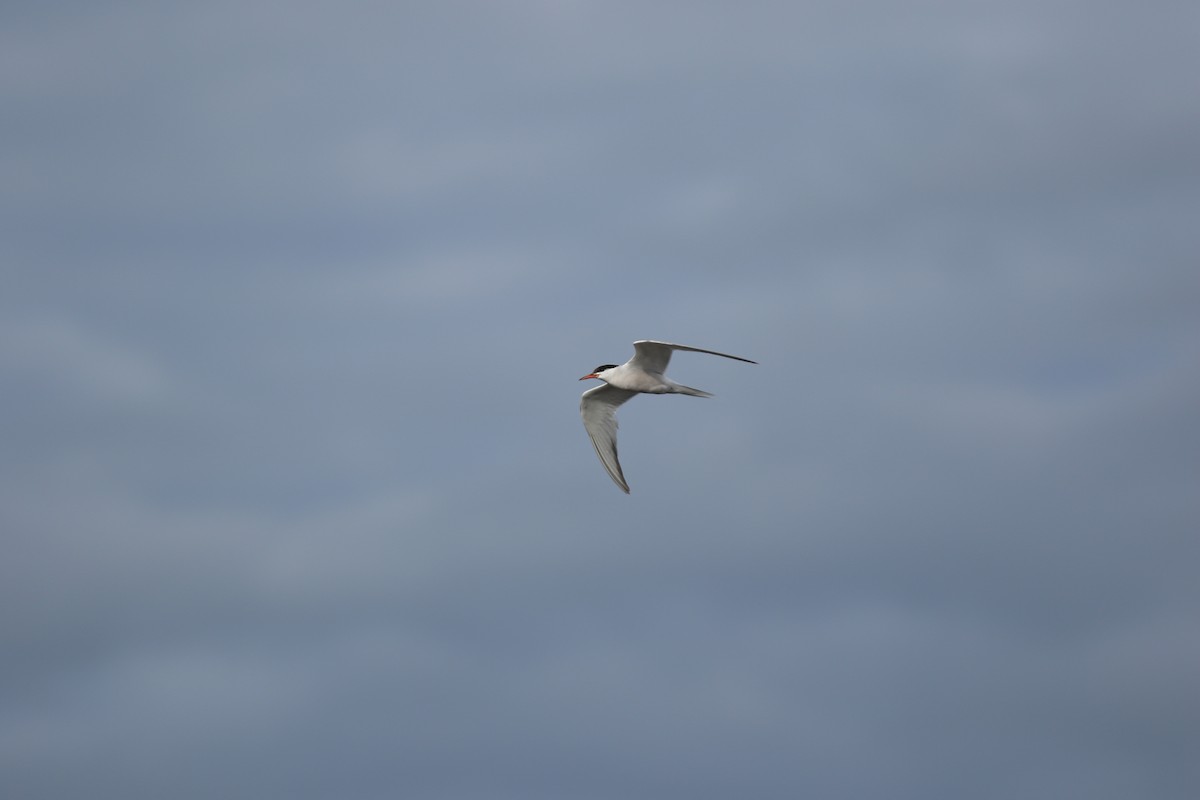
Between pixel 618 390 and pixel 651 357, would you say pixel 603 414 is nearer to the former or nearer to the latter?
pixel 618 390

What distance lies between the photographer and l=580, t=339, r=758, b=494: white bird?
29.0 m

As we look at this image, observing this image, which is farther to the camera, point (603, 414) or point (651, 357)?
point (603, 414)

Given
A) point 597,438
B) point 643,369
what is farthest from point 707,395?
point 597,438

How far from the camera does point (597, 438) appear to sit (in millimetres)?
31281

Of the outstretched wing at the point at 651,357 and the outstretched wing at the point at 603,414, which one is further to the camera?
the outstretched wing at the point at 603,414

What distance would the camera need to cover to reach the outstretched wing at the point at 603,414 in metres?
A: 31.2

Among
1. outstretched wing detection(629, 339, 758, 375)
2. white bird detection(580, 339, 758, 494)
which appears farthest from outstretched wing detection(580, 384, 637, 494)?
outstretched wing detection(629, 339, 758, 375)

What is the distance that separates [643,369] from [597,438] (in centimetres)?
268

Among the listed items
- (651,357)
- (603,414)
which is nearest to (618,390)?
(603,414)

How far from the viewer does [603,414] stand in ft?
103

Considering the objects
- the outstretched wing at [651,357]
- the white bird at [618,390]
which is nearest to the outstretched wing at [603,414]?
the white bird at [618,390]

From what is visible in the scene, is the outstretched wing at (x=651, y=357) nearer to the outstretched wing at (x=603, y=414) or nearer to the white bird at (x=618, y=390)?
the white bird at (x=618, y=390)

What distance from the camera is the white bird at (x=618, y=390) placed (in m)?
29.0

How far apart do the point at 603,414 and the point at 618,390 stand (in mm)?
791
